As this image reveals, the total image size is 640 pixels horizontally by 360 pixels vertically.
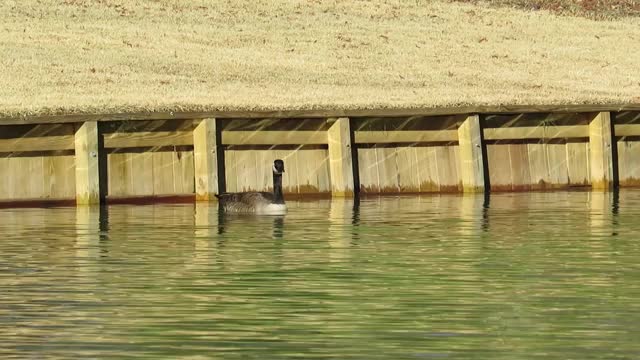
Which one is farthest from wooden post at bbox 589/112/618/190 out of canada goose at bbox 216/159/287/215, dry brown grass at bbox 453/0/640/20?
dry brown grass at bbox 453/0/640/20

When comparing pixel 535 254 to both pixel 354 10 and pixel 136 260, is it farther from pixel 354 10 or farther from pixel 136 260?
pixel 354 10

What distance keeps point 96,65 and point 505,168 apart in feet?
76.8

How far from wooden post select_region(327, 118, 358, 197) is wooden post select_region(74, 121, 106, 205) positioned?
423 centimetres

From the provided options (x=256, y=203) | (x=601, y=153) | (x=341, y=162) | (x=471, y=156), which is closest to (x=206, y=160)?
(x=341, y=162)

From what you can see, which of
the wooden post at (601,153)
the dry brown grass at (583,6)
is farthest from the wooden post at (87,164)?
the dry brown grass at (583,6)

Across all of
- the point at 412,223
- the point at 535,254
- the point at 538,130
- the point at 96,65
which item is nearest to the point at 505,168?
the point at 538,130

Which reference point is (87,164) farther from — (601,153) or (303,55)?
(303,55)

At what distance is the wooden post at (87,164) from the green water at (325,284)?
2.06m

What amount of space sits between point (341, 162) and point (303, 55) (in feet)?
90.1

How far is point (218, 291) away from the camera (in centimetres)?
1608

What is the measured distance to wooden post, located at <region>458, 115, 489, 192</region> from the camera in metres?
30.5

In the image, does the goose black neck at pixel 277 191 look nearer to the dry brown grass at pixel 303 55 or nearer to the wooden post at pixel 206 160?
the wooden post at pixel 206 160

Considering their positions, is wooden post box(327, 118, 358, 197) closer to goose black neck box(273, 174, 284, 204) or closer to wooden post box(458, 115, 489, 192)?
wooden post box(458, 115, 489, 192)

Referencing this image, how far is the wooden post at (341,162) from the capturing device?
29.8 meters
